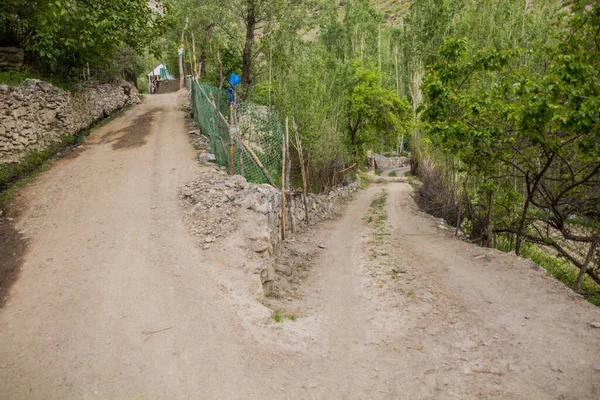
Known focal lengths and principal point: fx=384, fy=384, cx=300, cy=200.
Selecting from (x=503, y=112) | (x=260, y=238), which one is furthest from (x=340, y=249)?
(x=503, y=112)

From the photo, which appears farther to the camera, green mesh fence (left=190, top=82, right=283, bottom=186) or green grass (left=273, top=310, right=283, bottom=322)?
green mesh fence (left=190, top=82, right=283, bottom=186)

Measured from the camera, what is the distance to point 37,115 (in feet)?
42.2

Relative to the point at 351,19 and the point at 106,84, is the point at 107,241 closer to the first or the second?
the point at 106,84

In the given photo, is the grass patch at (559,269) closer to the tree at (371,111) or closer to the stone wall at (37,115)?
the stone wall at (37,115)

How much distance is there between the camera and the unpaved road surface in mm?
4844

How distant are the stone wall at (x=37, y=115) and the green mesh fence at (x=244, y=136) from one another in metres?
5.11

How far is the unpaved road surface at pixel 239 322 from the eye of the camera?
484 centimetres

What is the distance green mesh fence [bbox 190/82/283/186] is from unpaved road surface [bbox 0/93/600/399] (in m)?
1.49

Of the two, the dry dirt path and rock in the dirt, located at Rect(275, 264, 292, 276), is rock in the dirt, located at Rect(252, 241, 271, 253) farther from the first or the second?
rock in the dirt, located at Rect(275, 264, 292, 276)

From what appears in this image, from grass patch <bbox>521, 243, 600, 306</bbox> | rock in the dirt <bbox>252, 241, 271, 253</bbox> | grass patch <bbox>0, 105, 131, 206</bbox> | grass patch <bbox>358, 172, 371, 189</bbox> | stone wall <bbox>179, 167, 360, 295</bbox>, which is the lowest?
grass patch <bbox>521, 243, 600, 306</bbox>

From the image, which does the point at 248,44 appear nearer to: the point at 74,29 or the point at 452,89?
the point at 74,29

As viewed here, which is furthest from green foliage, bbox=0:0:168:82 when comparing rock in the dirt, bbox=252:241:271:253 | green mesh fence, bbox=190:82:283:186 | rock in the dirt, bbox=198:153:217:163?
rock in the dirt, bbox=252:241:271:253

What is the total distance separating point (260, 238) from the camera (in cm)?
815

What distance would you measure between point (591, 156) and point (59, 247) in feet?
32.6
